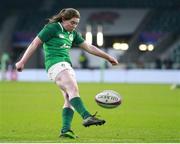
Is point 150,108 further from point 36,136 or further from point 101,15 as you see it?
point 101,15

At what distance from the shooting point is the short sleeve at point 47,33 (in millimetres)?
11836

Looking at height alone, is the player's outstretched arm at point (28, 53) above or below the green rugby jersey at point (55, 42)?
below

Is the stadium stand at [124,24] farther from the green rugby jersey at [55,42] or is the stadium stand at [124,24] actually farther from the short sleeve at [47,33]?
the short sleeve at [47,33]

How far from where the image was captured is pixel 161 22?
61.8 meters

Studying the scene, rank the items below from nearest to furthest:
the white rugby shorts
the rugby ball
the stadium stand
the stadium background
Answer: the white rugby shorts
the rugby ball
the stadium background
the stadium stand

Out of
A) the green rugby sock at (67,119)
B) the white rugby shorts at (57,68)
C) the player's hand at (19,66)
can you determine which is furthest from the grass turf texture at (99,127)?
the player's hand at (19,66)

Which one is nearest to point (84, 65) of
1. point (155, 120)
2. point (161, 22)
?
point (161, 22)

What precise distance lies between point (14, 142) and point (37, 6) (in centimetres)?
5519

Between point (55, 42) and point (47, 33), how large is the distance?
236 mm

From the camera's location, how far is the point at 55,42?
1199cm

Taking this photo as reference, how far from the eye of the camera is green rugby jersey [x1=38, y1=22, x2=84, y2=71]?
1188 cm

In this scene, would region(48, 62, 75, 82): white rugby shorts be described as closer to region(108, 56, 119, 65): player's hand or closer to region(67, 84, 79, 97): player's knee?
region(67, 84, 79, 97): player's knee

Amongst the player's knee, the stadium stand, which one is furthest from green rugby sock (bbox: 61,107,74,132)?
the stadium stand

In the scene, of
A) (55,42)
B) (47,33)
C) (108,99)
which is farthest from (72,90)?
(47,33)
